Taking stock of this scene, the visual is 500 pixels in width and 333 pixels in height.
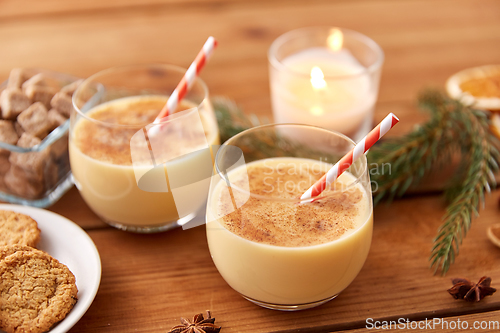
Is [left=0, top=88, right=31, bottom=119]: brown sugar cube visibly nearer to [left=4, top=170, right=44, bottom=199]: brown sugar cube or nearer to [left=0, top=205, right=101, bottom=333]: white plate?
[left=4, top=170, right=44, bottom=199]: brown sugar cube

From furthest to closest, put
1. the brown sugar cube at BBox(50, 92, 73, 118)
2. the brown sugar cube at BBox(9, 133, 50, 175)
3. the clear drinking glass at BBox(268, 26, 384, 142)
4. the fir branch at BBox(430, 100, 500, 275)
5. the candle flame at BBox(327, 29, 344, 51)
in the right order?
the candle flame at BBox(327, 29, 344, 51) → the clear drinking glass at BBox(268, 26, 384, 142) → the brown sugar cube at BBox(50, 92, 73, 118) → the brown sugar cube at BBox(9, 133, 50, 175) → the fir branch at BBox(430, 100, 500, 275)

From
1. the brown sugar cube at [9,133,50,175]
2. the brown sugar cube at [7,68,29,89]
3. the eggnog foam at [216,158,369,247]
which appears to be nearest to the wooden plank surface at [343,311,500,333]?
the eggnog foam at [216,158,369,247]

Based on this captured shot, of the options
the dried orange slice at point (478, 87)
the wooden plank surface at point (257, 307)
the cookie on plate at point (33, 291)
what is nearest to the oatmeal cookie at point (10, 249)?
the cookie on plate at point (33, 291)

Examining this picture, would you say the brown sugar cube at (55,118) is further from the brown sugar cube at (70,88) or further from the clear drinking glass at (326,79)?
the clear drinking glass at (326,79)

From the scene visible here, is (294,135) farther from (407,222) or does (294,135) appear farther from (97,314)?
(97,314)

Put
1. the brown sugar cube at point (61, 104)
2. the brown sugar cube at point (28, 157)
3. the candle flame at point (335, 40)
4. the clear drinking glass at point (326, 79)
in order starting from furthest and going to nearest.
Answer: the candle flame at point (335, 40) → the clear drinking glass at point (326, 79) → the brown sugar cube at point (61, 104) → the brown sugar cube at point (28, 157)

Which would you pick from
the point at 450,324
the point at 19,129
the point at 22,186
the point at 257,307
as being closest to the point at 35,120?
the point at 19,129
